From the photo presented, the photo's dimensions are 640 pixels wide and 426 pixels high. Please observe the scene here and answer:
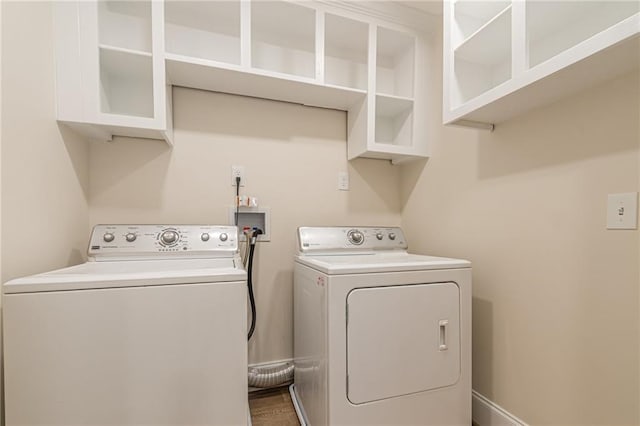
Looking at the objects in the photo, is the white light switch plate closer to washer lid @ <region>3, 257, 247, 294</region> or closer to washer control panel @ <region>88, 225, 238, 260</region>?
washer lid @ <region>3, 257, 247, 294</region>

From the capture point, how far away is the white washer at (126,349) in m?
0.81

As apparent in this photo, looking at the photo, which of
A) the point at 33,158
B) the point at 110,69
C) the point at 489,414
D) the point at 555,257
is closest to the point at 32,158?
the point at 33,158

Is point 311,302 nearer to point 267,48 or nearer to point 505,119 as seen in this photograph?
point 505,119

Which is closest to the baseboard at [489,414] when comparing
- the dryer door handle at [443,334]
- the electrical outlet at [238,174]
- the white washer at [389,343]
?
the white washer at [389,343]

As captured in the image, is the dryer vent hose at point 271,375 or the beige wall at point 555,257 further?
the dryer vent hose at point 271,375

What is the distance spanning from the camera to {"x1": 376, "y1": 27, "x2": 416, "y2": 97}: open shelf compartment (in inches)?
73.8

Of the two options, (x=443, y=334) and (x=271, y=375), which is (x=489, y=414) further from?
(x=271, y=375)

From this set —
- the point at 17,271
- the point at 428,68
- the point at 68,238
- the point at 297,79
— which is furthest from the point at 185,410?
the point at 428,68

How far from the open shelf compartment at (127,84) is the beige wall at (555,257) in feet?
5.84

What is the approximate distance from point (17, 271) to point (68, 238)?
387 mm

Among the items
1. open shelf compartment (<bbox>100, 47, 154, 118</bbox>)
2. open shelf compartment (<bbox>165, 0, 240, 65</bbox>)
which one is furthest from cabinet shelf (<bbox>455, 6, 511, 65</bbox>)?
open shelf compartment (<bbox>100, 47, 154, 118</bbox>)

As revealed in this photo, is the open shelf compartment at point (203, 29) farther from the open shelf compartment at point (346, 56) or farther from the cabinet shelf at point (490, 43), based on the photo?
the cabinet shelf at point (490, 43)

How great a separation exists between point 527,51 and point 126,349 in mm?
1691

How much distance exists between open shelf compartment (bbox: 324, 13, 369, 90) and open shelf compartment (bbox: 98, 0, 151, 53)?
1.05 metres
